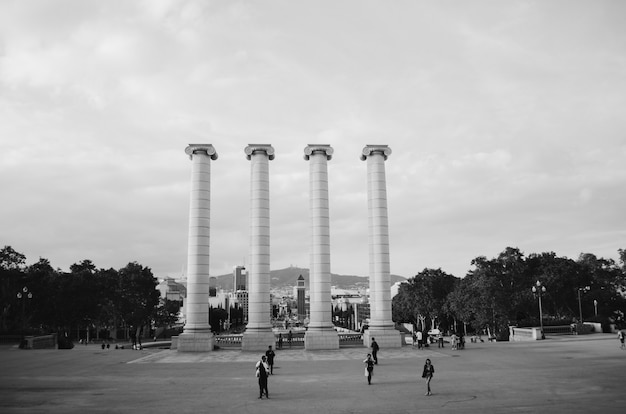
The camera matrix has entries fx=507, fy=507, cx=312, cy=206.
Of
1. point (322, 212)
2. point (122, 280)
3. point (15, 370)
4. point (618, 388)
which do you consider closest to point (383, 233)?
point (322, 212)

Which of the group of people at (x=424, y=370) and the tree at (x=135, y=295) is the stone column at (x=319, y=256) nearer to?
the group of people at (x=424, y=370)

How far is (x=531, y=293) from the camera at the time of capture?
299 ft

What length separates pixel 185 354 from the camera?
1973 inches

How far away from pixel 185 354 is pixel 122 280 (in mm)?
62633

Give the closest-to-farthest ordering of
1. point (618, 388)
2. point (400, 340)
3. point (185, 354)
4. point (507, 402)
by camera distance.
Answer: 1. point (507, 402)
2. point (618, 388)
3. point (185, 354)
4. point (400, 340)

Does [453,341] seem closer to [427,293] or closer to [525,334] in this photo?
[525,334]

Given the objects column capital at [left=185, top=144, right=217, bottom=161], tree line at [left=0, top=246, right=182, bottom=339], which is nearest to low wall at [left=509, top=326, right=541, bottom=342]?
column capital at [left=185, top=144, right=217, bottom=161]

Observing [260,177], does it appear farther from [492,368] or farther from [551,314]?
[551,314]

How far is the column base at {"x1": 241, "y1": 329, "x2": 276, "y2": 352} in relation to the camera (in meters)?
53.2

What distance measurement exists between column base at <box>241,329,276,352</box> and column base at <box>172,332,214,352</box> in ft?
12.3

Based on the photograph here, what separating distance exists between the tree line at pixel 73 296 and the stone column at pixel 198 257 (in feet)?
→ 119

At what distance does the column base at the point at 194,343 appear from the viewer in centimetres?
5259

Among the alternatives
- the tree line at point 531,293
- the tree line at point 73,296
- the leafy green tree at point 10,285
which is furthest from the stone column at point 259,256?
the leafy green tree at point 10,285

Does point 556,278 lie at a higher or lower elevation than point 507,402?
higher
